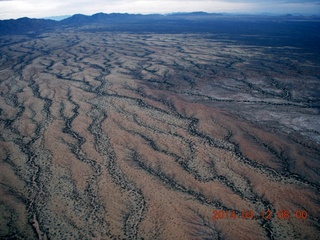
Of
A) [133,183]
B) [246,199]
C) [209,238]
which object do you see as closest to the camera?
[209,238]

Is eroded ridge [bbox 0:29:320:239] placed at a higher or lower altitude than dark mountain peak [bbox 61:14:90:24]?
lower

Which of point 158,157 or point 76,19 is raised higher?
point 76,19

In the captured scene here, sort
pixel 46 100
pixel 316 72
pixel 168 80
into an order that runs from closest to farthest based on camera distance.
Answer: pixel 46 100 → pixel 168 80 → pixel 316 72

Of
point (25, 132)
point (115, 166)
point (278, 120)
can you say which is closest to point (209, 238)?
point (115, 166)

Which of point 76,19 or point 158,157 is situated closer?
point 158,157

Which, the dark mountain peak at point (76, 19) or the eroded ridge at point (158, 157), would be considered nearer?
the eroded ridge at point (158, 157)

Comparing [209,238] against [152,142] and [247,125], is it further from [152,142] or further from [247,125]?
[247,125]

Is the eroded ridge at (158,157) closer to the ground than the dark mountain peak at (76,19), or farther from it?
closer to the ground

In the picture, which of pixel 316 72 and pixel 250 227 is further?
pixel 316 72
